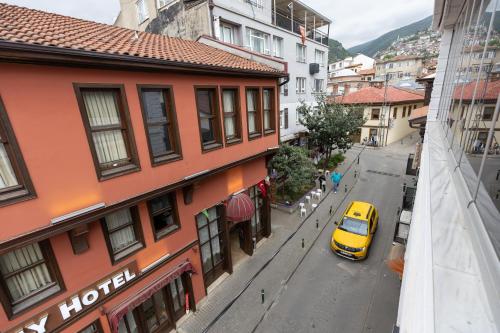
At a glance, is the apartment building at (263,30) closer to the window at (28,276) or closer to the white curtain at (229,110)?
the white curtain at (229,110)

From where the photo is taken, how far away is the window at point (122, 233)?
6.64 m

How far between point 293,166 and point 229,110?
24.5 ft

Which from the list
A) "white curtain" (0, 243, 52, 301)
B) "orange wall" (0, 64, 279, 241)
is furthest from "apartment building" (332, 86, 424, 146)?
"white curtain" (0, 243, 52, 301)

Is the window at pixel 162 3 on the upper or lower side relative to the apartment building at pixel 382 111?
upper

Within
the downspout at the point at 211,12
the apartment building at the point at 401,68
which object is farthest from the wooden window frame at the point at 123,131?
the apartment building at the point at 401,68

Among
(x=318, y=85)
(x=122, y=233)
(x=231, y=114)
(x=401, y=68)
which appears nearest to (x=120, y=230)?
(x=122, y=233)

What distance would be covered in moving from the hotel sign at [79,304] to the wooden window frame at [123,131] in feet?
9.40

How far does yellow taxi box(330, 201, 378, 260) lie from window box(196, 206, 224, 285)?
5752 mm

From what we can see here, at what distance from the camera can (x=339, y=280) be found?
10688 mm

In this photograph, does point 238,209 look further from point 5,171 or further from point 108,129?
point 5,171

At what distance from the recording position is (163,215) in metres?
8.12

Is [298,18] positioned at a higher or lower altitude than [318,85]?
higher

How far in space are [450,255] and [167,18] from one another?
820 inches

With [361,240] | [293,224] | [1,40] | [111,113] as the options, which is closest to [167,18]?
[111,113]
